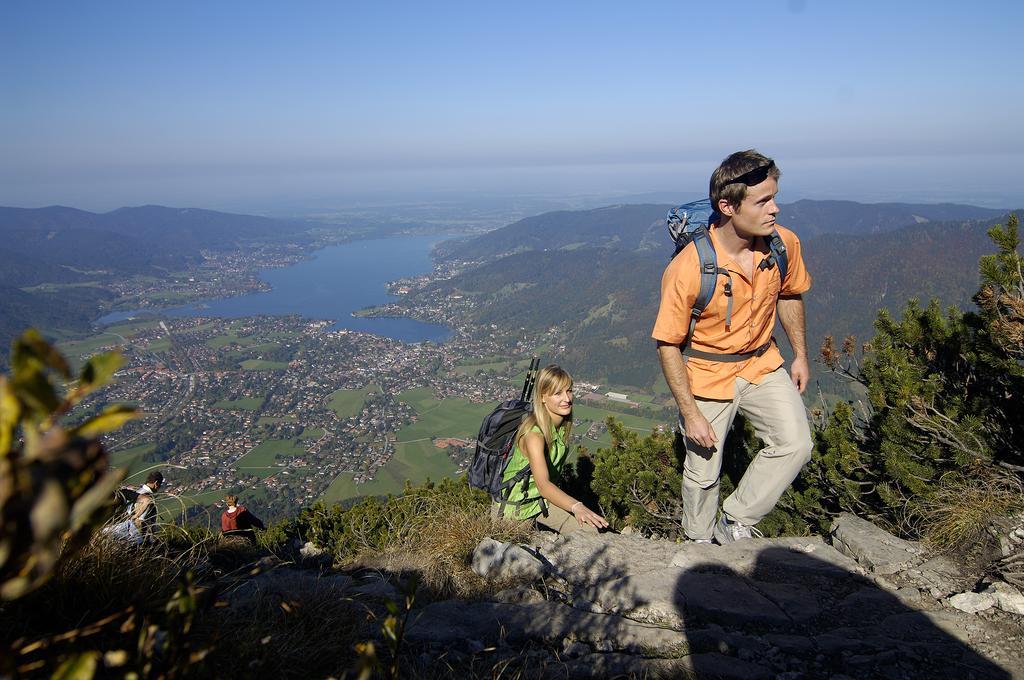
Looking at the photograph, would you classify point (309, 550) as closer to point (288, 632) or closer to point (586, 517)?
point (586, 517)

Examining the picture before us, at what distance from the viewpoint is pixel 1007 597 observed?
9.45ft

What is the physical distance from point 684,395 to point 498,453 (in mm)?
1375

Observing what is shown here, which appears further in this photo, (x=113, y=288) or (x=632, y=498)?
(x=113, y=288)

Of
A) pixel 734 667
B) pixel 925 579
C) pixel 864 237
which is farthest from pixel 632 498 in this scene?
pixel 864 237

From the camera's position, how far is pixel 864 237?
221 ft

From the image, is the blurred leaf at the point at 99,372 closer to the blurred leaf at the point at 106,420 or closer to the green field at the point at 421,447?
the blurred leaf at the point at 106,420

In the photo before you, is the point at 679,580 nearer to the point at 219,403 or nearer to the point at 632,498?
the point at 632,498

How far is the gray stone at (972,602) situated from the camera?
292 centimetres

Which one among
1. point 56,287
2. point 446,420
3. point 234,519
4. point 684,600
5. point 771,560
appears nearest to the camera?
point 684,600

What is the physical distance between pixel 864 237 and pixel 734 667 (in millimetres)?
77043

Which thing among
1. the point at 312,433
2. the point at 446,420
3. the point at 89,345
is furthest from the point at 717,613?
the point at 89,345

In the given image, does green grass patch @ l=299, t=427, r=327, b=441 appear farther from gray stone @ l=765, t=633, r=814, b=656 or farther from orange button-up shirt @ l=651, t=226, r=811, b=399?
gray stone @ l=765, t=633, r=814, b=656

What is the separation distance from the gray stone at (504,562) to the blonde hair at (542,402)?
64 centimetres

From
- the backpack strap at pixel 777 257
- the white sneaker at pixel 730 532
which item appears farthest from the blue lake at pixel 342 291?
the backpack strap at pixel 777 257
